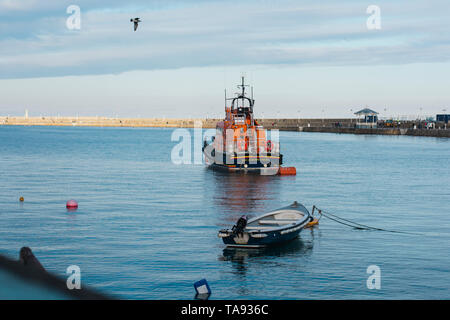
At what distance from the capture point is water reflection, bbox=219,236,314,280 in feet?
82.7

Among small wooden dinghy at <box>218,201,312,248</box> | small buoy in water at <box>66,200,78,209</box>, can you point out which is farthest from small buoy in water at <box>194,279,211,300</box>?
small buoy in water at <box>66,200,78,209</box>

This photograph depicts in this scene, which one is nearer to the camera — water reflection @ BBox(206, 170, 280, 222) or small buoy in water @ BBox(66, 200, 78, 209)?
small buoy in water @ BBox(66, 200, 78, 209)

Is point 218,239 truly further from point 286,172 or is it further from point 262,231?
point 286,172

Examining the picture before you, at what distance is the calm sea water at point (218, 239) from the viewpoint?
22344 mm

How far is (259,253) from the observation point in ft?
90.0

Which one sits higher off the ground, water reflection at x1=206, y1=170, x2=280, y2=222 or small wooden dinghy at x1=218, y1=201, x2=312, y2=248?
small wooden dinghy at x1=218, y1=201, x2=312, y2=248

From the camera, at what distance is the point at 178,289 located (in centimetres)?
2133

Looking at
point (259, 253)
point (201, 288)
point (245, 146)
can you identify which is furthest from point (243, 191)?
point (201, 288)

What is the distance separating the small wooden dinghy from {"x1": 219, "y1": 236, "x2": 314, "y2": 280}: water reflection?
12.7 inches

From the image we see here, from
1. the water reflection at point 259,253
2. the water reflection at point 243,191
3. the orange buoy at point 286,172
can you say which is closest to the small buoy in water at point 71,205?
the water reflection at point 243,191

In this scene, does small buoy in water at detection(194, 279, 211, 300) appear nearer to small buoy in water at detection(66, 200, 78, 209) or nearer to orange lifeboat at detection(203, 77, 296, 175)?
small buoy in water at detection(66, 200, 78, 209)

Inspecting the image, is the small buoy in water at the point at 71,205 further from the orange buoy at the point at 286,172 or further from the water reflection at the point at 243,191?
the orange buoy at the point at 286,172

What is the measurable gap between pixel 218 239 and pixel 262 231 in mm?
3819
